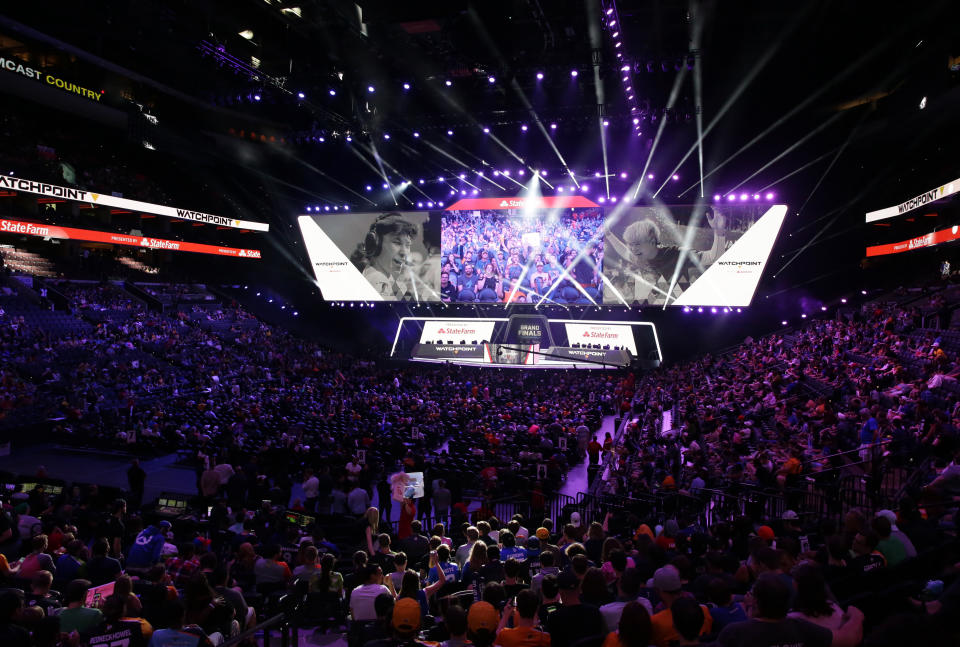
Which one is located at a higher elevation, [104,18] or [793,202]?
[104,18]

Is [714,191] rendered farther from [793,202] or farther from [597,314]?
[597,314]

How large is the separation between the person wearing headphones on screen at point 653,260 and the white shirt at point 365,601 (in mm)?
26306

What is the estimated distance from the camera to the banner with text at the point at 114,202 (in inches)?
1007

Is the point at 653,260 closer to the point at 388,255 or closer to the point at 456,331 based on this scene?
the point at 456,331

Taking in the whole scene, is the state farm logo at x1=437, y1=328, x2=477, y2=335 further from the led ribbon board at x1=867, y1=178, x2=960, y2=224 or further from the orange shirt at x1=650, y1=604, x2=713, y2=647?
the orange shirt at x1=650, y1=604, x2=713, y2=647

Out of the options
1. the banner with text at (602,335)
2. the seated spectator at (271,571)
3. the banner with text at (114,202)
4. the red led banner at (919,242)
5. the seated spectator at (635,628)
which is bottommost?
the seated spectator at (271,571)

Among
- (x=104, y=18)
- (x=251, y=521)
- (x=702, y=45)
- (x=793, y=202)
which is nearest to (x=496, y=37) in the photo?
(x=702, y=45)

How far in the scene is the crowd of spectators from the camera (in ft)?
98.1

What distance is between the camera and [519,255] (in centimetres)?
3077

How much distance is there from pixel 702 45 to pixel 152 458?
718 inches

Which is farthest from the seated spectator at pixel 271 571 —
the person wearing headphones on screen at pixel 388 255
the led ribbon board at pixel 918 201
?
the person wearing headphones on screen at pixel 388 255

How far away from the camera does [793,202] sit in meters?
28.6

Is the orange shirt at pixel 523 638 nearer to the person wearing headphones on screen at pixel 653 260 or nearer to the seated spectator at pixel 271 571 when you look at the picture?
the seated spectator at pixel 271 571

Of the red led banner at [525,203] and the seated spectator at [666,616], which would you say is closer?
the seated spectator at [666,616]
